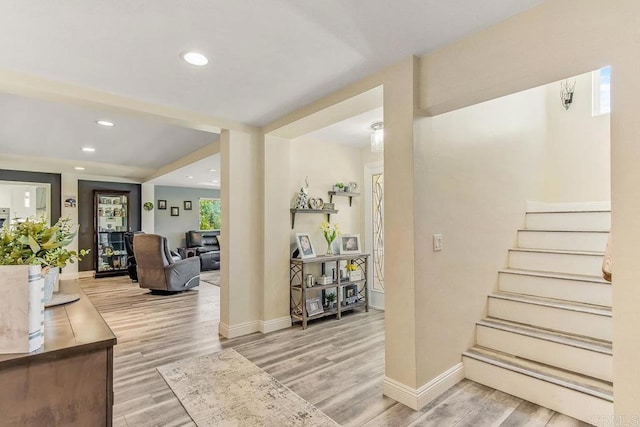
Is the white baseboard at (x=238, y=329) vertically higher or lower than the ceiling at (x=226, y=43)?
lower

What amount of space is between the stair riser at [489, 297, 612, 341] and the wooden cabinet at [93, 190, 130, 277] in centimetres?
788

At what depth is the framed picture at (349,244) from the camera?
4488mm

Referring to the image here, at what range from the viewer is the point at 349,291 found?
4.52m

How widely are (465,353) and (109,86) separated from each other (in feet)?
11.9

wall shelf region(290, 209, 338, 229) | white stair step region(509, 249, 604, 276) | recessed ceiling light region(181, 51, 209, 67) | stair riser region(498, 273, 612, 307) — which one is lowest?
stair riser region(498, 273, 612, 307)

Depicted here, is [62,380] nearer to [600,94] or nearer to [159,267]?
[159,267]

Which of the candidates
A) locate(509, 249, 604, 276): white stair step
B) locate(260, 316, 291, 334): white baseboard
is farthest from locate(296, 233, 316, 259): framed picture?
locate(509, 249, 604, 276): white stair step

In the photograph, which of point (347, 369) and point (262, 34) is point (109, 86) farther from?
point (347, 369)

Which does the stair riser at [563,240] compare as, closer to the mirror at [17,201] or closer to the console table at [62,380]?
the console table at [62,380]

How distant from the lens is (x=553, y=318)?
8.48 feet

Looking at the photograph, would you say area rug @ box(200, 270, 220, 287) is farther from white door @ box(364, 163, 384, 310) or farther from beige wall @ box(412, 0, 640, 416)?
beige wall @ box(412, 0, 640, 416)

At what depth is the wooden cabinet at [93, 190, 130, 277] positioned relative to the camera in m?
7.51

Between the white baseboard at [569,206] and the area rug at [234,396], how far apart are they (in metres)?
A: 3.18

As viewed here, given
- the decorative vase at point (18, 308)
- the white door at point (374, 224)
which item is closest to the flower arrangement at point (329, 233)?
the white door at point (374, 224)
